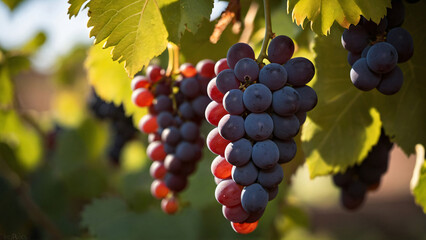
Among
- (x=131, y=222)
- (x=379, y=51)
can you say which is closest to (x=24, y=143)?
(x=131, y=222)

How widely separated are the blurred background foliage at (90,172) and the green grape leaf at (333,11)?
253 mm

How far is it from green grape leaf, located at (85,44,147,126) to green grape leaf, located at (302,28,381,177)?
380mm

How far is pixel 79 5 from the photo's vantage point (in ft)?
1.84

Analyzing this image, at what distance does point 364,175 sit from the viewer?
0.86m

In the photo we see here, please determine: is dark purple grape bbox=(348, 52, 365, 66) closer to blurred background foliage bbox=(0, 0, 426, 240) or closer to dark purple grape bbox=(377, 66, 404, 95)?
dark purple grape bbox=(377, 66, 404, 95)

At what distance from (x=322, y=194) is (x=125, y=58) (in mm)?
5832

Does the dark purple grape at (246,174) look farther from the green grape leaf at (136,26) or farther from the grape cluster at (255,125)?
the green grape leaf at (136,26)

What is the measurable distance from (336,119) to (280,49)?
0.26 m

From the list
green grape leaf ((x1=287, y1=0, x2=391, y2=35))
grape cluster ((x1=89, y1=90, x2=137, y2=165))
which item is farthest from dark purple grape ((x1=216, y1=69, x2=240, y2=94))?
grape cluster ((x1=89, y1=90, x2=137, y2=165))

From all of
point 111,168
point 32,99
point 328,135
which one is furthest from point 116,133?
point 32,99

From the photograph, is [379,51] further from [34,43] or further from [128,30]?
[34,43]

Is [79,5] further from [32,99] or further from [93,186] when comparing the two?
[32,99]

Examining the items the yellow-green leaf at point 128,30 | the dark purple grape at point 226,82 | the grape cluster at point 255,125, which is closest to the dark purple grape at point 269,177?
the grape cluster at point 255,125

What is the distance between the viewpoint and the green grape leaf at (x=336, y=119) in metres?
0.69
